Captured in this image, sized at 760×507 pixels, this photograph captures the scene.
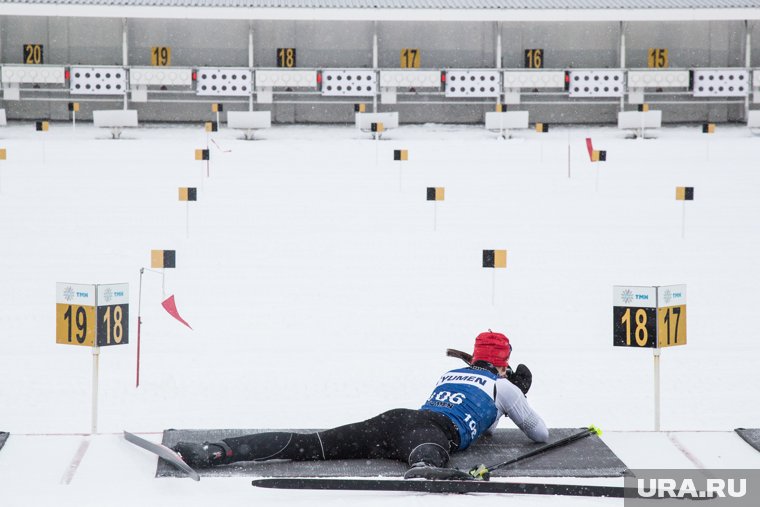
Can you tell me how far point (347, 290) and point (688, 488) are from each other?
16.5 ft

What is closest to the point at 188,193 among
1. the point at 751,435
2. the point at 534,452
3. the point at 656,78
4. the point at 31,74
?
the point at 534,452

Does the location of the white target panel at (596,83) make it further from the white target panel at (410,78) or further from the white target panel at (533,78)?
the white target panel at (410,78)

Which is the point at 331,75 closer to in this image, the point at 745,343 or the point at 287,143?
the point at 287,143

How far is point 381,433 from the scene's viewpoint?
5371mm

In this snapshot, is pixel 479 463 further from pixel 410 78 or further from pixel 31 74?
pixel 31 74

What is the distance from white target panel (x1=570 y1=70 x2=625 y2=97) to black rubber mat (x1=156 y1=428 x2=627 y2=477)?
1619cm

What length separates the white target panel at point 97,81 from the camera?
67.2 feet

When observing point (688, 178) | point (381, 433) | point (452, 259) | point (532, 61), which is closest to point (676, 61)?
point (532, 61)

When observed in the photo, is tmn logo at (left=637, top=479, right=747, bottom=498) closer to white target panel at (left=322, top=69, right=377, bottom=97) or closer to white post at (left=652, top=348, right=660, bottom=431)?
white post at (left=652, top=348, right=660, bottom=431)

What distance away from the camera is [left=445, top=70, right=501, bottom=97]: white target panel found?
21078 mm

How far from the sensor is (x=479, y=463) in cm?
535

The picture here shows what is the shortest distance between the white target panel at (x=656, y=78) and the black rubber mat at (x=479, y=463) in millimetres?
16269

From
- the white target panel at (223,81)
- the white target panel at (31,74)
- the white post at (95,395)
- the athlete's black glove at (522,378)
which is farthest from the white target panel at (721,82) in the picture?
the white post at (95,395)

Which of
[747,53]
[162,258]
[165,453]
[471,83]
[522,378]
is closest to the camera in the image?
[165,453]
